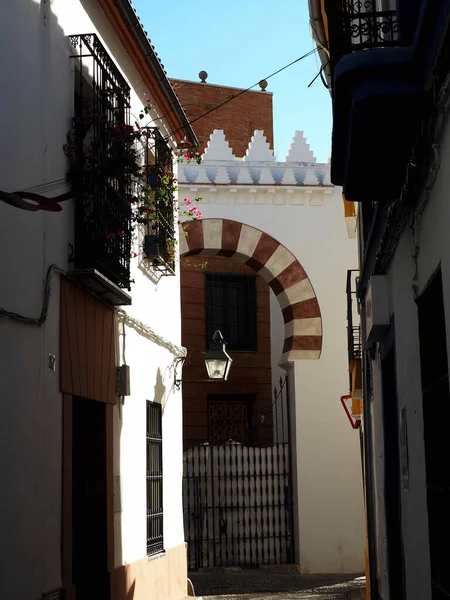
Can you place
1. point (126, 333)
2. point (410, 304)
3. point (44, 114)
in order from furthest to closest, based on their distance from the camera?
point (126, 333), point (44, 114), point (410, 304)

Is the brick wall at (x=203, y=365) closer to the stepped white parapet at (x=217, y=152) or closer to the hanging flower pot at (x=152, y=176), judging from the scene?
the stepped white parapet at (x=217, y=152)

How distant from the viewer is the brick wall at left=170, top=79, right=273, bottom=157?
2259 cm

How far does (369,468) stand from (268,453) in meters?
5.32

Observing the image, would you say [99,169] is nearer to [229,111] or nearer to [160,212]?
[160,212]

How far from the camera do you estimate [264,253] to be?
1508 cm

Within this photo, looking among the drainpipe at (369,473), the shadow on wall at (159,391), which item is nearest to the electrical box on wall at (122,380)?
the shadow on wall at (159,391)

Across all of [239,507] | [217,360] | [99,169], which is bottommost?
[239,507]

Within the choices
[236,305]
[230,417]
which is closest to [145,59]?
[236,305]

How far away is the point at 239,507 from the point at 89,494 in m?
6.36

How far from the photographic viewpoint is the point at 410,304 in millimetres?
6074

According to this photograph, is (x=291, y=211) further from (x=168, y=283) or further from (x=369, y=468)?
(x=369, y=468)

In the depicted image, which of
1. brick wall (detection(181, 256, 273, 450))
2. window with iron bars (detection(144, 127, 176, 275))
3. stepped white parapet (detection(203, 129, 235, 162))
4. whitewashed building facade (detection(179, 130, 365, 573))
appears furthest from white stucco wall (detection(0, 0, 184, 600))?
brick wall (detection(181, 256, 273, 450))

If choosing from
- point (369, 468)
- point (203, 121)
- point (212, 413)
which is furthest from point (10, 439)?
point (203, 121)

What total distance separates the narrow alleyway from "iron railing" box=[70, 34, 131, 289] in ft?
16.5
